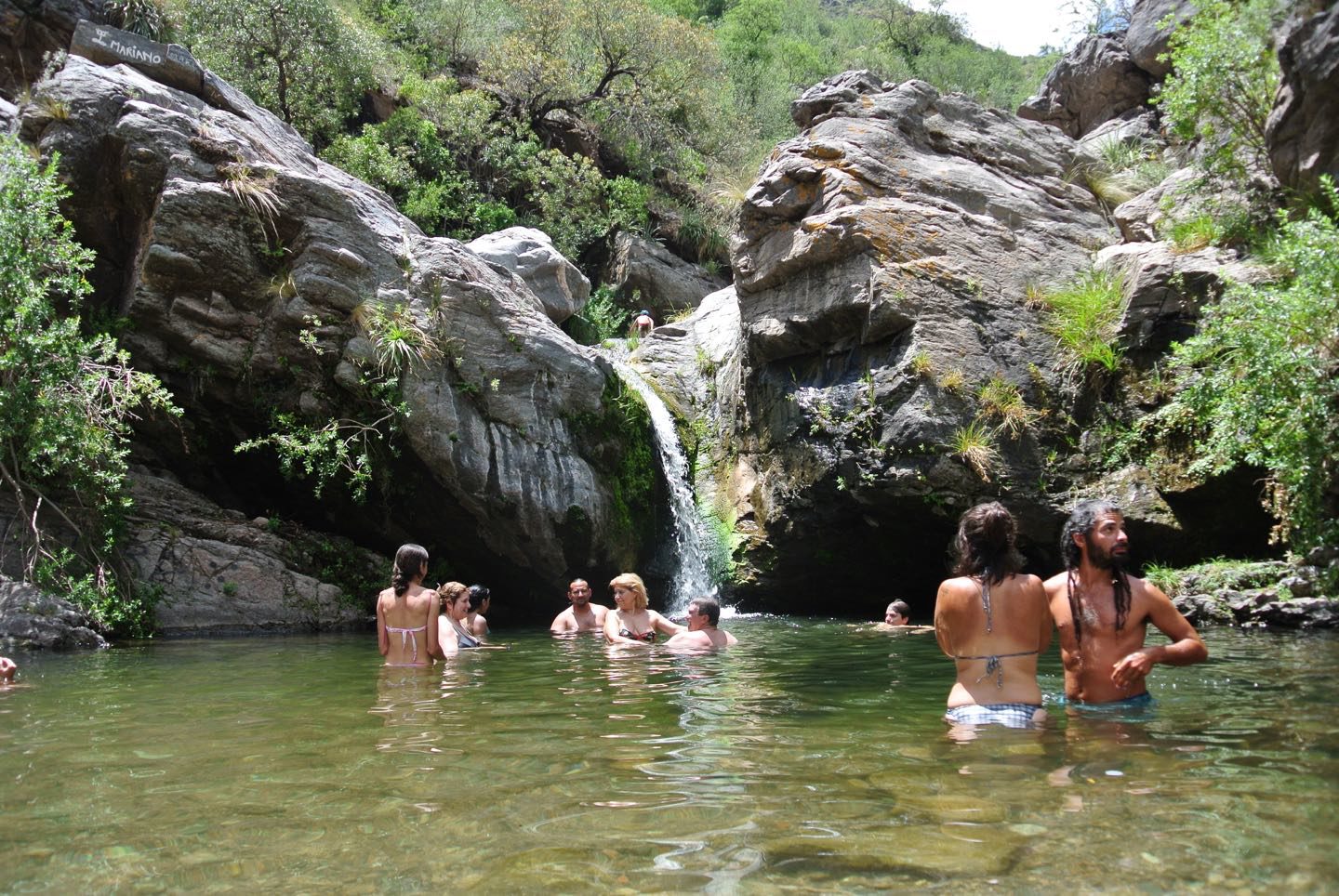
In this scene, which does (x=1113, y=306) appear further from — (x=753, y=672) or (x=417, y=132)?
(x=417, y=132)

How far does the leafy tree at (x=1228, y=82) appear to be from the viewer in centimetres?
1284

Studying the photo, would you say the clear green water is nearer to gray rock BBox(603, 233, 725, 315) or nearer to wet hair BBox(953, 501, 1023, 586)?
wet hair BBox(953, 501, 1023, 586)

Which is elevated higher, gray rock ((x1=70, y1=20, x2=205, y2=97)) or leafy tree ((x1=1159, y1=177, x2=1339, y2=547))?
gray rock ((x1=70, y1=20, x2=205, y2=97))

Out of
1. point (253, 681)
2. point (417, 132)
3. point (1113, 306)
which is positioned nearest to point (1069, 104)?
point (1113, 306)

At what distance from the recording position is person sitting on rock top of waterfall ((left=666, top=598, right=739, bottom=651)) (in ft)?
30.3

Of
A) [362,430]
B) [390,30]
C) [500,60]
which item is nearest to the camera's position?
[362,430]

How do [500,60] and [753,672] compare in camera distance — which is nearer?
[753,672]

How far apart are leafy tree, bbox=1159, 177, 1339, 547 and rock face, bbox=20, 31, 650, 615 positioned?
8552mm

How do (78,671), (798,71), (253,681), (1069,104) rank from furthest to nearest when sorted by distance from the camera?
(798,71), (1069,104), (78,671), (253,681)

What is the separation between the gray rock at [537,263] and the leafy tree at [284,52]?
676 centimetres

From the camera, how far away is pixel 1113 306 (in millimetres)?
13547

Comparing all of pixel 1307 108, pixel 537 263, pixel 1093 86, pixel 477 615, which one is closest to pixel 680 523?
pixel 477 615

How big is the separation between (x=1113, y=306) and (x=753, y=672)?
8856 mm

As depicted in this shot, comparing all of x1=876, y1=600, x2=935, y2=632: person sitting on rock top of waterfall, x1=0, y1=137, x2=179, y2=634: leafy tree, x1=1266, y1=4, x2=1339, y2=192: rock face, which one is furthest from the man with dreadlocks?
x1=0, y1=137, x2=179, y2=634: leafy tree
